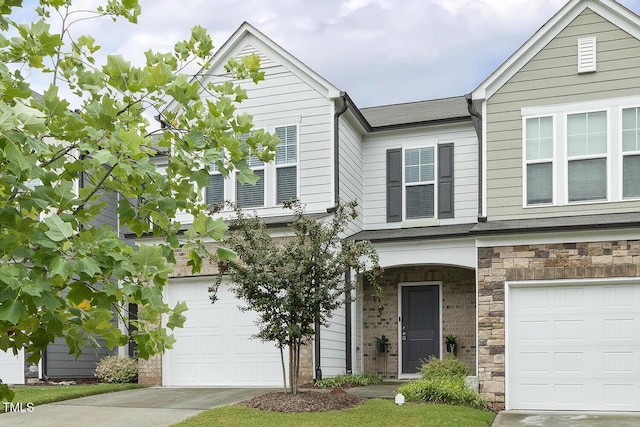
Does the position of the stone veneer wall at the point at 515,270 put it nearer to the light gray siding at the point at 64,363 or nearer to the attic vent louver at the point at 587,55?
the attic vent louver at the point at 587,55

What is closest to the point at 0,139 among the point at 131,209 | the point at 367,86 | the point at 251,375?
the point at 131,209

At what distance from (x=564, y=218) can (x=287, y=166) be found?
6.08m

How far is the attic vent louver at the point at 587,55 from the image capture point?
44.9 ft

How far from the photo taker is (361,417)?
11086 millimetres

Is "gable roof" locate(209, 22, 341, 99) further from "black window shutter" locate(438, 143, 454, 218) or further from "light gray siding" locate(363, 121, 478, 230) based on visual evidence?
"black window shutter" locate(438, 143, 454, 218)

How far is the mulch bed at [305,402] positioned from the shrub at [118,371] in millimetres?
5389

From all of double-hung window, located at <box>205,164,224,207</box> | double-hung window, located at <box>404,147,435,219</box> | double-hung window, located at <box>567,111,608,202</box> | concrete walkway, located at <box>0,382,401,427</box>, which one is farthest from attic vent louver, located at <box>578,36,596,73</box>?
double-hung window, located at <box>205,164,224,207</box>

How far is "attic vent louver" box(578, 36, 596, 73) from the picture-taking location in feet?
44.9

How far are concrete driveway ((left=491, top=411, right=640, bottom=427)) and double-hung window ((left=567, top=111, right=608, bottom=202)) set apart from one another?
3.85m

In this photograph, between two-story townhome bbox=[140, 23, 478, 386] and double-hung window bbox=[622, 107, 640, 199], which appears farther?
two-story townhome bbox=[140, 23, 478, 386]

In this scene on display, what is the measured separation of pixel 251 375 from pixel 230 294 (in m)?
1.80

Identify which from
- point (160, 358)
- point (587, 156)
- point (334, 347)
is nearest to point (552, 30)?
point (587, 156)

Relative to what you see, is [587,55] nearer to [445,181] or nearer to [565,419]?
[445,181]

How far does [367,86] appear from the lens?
21547 millimetres
